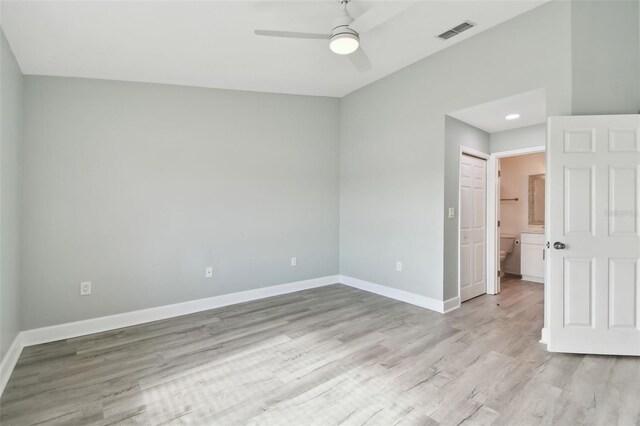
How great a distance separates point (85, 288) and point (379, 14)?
3.64m

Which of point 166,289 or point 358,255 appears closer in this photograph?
point 166,289

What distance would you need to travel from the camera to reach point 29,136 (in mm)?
2887

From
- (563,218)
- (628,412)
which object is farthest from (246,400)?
(563,218)

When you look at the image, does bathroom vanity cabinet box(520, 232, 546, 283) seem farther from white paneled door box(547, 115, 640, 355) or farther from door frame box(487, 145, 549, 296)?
white paneled door box(547, 115, 640, 355)

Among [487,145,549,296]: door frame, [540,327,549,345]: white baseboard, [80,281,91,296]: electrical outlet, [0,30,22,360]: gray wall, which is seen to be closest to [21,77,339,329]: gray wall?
[80,281,91,296]: electrical outlet

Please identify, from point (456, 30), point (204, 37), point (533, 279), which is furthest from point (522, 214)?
A: point (204, 37)

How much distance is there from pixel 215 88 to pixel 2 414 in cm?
347

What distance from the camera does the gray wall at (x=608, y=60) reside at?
2.67 metres

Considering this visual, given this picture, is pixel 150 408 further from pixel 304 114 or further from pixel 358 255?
pixel 304 114

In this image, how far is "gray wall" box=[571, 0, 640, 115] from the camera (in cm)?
267

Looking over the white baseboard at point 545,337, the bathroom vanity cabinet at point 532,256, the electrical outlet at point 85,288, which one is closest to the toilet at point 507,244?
the bathroom vanity cabinet at point 532,256

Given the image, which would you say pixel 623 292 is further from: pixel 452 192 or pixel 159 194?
pixel 159 194

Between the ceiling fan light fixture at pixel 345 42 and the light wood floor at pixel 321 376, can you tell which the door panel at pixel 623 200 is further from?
the ceiling fan light fixture at pixel 345 42

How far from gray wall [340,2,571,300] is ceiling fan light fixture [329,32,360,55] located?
66.3 inches
